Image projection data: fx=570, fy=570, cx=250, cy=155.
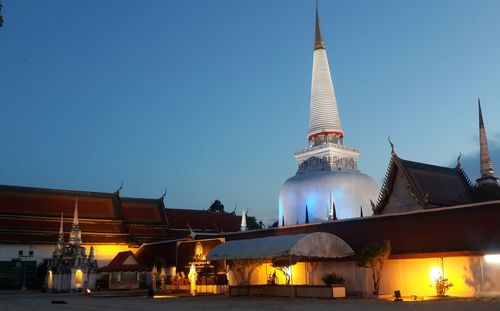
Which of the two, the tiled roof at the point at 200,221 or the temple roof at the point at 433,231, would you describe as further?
the tiled roof at the point at 200,221

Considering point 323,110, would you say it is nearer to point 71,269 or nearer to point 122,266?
point 122,266

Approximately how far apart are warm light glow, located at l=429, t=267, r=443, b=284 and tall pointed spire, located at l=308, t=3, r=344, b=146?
95.4 feet

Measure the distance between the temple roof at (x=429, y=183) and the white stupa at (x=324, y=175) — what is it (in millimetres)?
12490

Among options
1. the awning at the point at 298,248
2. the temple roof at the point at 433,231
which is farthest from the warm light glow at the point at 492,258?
the awning at the point at 298,248

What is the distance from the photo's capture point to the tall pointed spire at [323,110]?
5216 cm

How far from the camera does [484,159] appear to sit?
39.8 metres

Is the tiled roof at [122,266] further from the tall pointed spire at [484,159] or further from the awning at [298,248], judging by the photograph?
the tall pointed spire at [484,159]

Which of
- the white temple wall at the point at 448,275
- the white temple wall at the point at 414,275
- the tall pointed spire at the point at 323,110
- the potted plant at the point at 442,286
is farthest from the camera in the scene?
the tall pointed spire at the point at 323,110

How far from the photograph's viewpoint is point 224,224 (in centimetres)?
5850

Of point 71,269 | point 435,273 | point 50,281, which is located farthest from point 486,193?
point 50,281

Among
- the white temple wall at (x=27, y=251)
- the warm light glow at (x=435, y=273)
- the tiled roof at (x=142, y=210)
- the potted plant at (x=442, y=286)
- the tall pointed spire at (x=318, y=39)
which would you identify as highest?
the tall pointed spire at (x=318, y=39)

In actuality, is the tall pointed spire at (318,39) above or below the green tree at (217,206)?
above

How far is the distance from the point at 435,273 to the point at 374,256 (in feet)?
8.26

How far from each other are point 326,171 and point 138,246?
17732 millimetres
